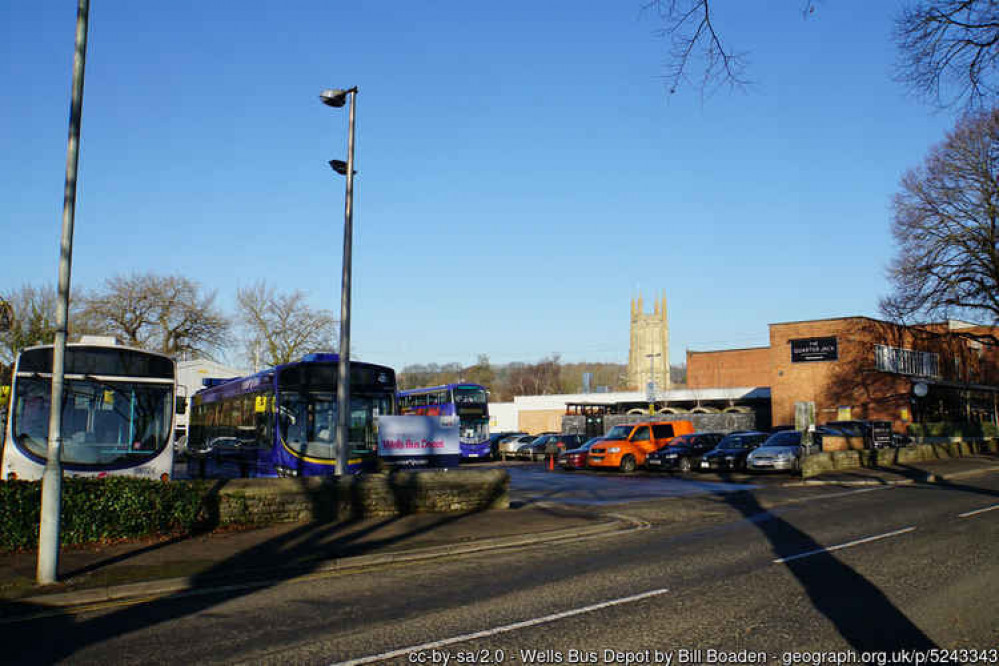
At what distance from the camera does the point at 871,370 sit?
4597 centimetres

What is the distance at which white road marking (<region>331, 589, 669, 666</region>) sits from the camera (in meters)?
5.84

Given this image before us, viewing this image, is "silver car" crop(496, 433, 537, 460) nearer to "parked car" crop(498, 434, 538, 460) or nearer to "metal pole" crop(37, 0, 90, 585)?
"parked car" crop(498, 434, 538, 460)

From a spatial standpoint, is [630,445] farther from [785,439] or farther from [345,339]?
[345,339]

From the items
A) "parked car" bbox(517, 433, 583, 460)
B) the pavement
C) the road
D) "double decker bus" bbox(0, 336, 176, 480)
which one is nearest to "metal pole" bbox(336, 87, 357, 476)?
the pavement

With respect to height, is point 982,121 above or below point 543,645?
above

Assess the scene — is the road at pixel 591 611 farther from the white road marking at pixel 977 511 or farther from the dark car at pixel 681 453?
the dark car at pixel 681 453

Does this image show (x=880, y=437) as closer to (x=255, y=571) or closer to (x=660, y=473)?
(x=660, y=473)

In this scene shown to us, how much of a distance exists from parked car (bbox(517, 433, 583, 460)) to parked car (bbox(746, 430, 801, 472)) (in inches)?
552

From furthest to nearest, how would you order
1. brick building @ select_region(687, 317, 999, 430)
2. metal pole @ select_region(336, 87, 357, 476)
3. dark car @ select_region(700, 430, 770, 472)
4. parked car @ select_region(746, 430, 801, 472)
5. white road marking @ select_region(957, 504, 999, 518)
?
brick building @ select_region(687, 317, 999, 430), dark car @ select_region(700, 430, 770, 472), parked car @ select_region(746, 430, 801, 472), metal pole @ select_region(336, 87, 357, 476), white road marking @ select_region(957, 504, 999, 518)

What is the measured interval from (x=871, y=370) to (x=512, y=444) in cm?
2191

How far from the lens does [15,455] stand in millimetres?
12117

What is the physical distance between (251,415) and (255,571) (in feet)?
33.2

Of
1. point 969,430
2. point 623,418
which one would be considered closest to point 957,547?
point 969,430

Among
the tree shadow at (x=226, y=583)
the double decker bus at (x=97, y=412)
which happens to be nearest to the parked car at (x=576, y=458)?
the tree shadow at (x=226, y=583)
